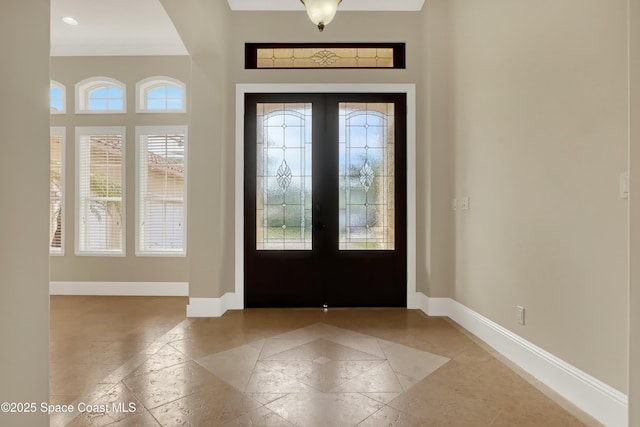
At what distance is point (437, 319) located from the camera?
3750mm

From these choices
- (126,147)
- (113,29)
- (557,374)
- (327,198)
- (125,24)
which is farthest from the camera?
(126,147)

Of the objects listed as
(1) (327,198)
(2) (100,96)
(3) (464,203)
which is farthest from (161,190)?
(3) (464,203)

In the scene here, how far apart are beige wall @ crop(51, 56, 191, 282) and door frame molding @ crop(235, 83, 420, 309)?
1213 mm

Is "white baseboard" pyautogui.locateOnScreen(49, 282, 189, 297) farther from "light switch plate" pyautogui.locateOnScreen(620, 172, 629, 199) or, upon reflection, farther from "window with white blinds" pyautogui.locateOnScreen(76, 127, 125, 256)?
"light switch plate" pyautogui.locateOnScreen(620, 172, 629, 199)

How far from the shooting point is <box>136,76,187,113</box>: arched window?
492cm

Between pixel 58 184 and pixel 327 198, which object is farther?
pixel 58 184

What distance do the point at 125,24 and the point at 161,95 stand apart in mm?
966

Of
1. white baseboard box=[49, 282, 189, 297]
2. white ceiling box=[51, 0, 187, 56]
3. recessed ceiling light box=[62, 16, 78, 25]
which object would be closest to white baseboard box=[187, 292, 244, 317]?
white baseboard box=[49, 282, 189, 297]

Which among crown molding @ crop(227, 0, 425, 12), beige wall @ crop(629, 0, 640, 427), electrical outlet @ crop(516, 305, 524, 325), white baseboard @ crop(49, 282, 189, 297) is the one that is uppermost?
crown molding @ crop(227, 0, 425, 12)

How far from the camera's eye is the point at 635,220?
140cm

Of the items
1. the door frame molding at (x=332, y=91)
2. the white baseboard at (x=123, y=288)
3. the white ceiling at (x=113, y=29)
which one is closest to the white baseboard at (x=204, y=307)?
the door frame molding at (x=332, y=91)

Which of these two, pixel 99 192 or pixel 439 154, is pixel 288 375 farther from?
pixel 99 192

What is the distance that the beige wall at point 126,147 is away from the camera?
4.91 m

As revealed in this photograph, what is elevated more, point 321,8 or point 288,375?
point 321,8
